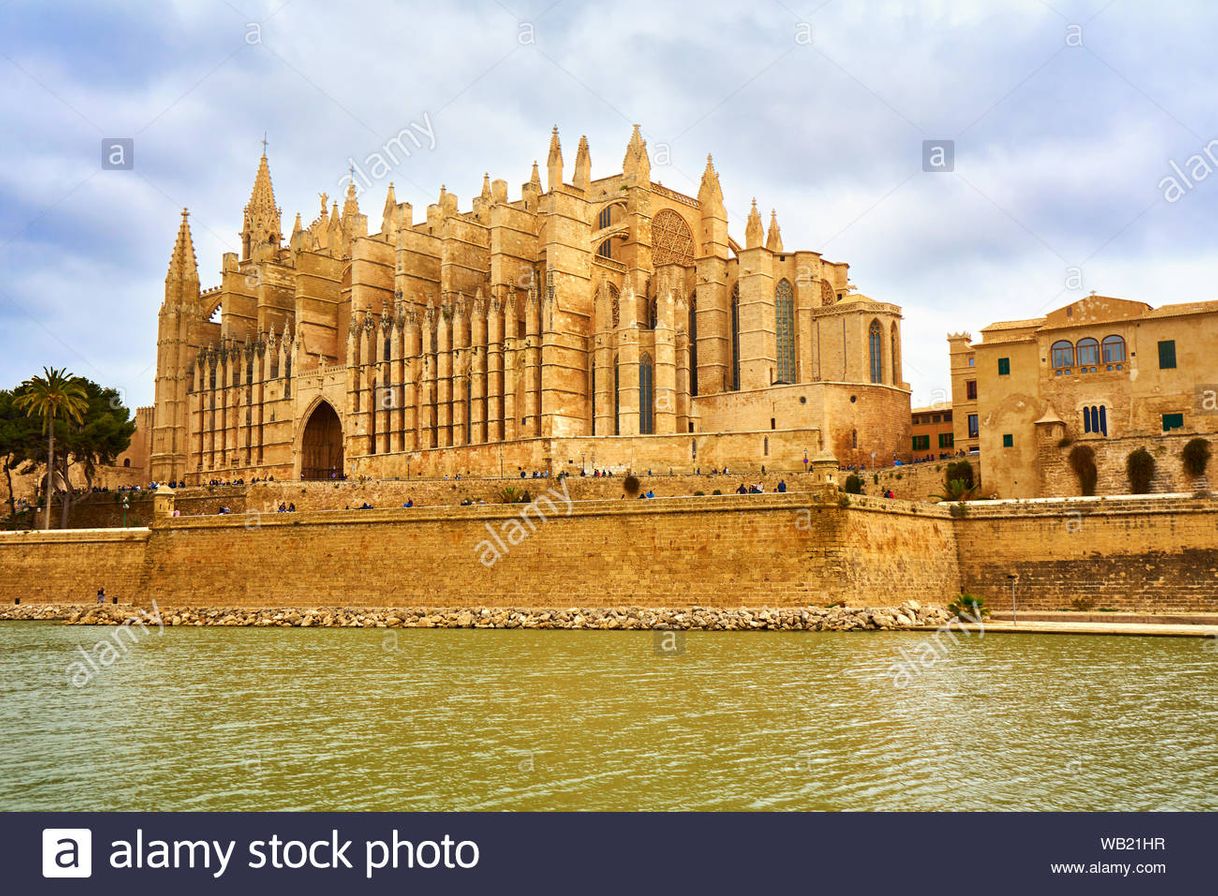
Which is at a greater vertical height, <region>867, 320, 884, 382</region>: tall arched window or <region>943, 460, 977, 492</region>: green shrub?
<region>867, 320, 884, 382</region>: tall arched window

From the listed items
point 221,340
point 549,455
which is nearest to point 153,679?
point 549,455

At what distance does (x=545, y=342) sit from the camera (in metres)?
45.0

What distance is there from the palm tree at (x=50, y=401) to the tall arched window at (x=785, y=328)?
88.8 feet

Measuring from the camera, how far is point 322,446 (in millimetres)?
55562

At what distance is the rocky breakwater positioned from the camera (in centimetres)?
2623

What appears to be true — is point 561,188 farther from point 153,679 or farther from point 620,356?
point 153,679

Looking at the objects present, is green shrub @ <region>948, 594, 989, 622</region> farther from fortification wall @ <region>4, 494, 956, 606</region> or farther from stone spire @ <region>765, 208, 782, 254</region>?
stone spire @ <region>765, 208, 782, 254</region>

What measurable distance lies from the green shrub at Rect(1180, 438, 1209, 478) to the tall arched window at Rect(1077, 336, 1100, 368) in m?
3.44

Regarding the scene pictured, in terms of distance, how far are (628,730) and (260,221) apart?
59.5 metres

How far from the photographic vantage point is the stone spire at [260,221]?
67312 millimetres

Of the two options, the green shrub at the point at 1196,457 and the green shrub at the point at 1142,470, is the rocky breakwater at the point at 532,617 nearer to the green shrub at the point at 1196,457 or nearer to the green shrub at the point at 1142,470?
the green shrub at the point at 1142,470

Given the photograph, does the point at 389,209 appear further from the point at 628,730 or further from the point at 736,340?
the point at 628,730
